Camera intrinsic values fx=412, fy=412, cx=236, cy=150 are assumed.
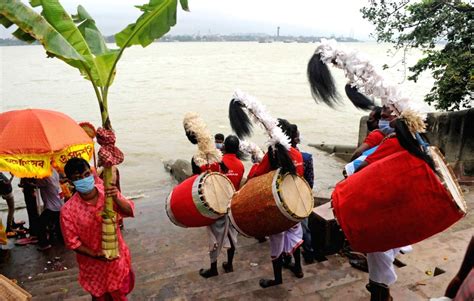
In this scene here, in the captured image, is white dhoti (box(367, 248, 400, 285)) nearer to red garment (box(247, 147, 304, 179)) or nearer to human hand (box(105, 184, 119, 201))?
red garment (box(247, 147, 304, 179))

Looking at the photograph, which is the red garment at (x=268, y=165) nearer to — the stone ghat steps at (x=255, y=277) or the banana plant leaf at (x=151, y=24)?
the stone ghat steps at (x=255, y=277)

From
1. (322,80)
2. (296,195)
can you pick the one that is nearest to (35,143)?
(296,195)

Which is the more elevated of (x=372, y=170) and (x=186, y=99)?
(x=372, y=170)

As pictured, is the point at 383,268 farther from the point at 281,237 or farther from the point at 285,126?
the point at 285,126

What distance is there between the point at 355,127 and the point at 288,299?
19.3 m

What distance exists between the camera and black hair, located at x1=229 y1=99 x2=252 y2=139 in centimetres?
417

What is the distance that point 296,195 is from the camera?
12.4 ft

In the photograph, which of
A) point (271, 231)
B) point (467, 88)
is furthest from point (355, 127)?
point (271, 231)

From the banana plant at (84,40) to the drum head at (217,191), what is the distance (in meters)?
1.28

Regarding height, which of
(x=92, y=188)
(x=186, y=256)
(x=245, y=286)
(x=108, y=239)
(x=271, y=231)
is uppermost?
(x=92, y=188)

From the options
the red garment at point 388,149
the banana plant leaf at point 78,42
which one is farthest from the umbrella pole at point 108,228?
the red garment at point 388,149

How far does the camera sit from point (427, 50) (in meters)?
9.80

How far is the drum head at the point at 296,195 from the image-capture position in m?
3.67

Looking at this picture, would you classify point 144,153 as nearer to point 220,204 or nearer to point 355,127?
point 355,127
